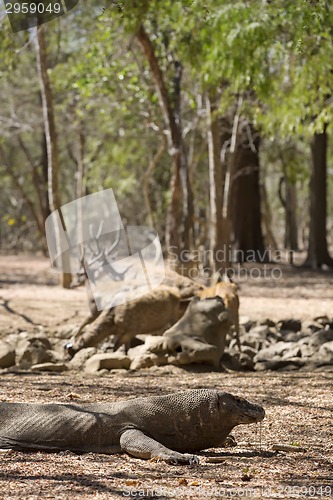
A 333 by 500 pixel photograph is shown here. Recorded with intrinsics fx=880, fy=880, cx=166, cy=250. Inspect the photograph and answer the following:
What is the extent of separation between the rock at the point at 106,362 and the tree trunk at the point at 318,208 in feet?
43.2

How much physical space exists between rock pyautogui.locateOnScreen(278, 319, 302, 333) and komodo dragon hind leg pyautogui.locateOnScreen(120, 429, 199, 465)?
694cm

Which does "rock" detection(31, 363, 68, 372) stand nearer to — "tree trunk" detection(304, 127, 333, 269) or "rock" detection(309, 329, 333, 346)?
"rock" detection(309, 329, 333, 346)

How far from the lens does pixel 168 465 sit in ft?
15.8

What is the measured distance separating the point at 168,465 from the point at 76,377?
11.7ft

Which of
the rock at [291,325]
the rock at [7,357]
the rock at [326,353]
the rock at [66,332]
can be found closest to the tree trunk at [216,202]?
the rock at [291,325]

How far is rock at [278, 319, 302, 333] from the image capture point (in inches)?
466

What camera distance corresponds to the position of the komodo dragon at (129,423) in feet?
16.8

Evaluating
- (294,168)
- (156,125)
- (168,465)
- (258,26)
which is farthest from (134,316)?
(294,168)

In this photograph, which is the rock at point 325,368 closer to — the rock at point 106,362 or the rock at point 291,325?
the rock at point 106,362

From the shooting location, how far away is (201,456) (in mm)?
5148

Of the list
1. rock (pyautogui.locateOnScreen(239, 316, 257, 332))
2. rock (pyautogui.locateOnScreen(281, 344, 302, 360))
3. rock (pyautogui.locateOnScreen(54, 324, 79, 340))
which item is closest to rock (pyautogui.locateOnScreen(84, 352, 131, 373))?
rock (pyautogui.locateOnScreen(281, 344, 302, 360))

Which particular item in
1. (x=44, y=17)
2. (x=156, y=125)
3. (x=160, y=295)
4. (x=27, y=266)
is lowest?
(x=27, y=266)

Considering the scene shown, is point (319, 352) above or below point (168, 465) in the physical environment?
below

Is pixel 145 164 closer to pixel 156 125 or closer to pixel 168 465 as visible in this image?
pixel 156 125
